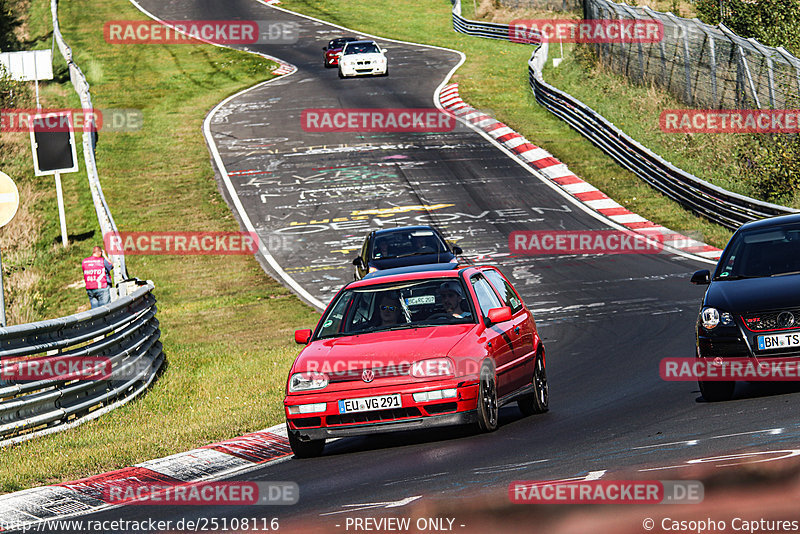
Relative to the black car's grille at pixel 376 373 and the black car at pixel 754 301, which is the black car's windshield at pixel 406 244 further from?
the black car's grille at pixel 376 373

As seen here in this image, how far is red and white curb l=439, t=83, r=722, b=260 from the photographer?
2442cm

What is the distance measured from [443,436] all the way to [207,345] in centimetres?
949

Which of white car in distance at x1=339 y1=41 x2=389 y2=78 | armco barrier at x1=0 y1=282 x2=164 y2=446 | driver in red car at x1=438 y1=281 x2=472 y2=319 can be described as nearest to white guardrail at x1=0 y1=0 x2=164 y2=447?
armco barrier at x1=0 y1=282 x2=164 y2=446

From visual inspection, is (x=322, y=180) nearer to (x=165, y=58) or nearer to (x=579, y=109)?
(x=579, y=109)

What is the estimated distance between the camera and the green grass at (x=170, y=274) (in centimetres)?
1109

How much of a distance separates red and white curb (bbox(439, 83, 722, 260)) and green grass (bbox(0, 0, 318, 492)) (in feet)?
27.7

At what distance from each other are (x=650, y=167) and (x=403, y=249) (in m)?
11.6

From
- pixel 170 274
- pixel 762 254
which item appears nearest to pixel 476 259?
pixel 170 274

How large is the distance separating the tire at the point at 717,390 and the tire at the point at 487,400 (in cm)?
208

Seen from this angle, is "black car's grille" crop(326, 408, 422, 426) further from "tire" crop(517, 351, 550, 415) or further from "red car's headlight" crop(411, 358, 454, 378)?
"tire" crop(517, 351, 550, 415)

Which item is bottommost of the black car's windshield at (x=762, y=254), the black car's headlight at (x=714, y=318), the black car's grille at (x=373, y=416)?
the black car's grille at (x=373, y=416)

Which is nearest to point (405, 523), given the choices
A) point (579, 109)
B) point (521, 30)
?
point (579, 109)

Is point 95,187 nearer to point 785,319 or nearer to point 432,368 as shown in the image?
point 432,368

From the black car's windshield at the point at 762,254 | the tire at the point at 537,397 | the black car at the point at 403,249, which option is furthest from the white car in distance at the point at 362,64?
the tire at the point at 537,397
